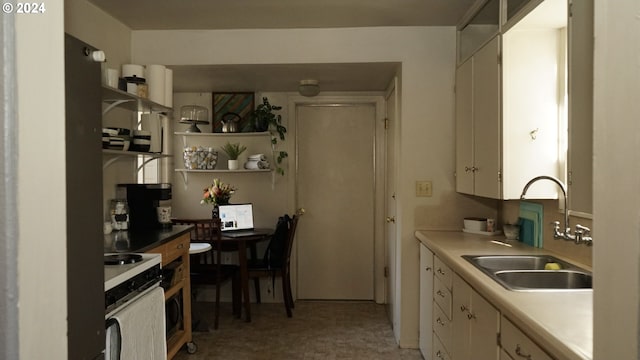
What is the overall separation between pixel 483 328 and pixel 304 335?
82.8 inches

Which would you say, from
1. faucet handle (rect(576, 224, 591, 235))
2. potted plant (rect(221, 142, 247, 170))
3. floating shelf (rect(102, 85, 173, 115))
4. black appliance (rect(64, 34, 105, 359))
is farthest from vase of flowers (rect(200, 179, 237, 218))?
faucet handle (rect(576, 224, 591, 235))

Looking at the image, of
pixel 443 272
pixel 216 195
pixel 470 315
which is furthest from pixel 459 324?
pixel 216 195

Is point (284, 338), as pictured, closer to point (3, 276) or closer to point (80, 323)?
point (80, 323)

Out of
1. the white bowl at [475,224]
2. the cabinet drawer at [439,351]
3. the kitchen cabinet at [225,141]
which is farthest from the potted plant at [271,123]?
the cabinet drawer at [439,351]

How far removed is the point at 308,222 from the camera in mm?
4484

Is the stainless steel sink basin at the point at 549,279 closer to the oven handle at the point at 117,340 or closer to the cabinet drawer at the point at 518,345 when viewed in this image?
the cabinet drawer at the point at 518,345

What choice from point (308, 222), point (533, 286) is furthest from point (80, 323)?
point (308, 222)

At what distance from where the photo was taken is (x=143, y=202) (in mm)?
3045

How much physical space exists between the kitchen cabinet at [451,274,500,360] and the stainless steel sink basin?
0.17 m

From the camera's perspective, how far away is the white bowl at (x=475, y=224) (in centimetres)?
301

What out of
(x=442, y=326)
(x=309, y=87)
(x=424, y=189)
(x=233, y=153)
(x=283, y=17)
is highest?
(x=283, y=17)

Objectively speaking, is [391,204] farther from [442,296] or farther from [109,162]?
[109,162]

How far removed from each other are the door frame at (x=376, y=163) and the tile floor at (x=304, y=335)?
283 mm

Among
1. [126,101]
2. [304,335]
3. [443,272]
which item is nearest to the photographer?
[443,272]
